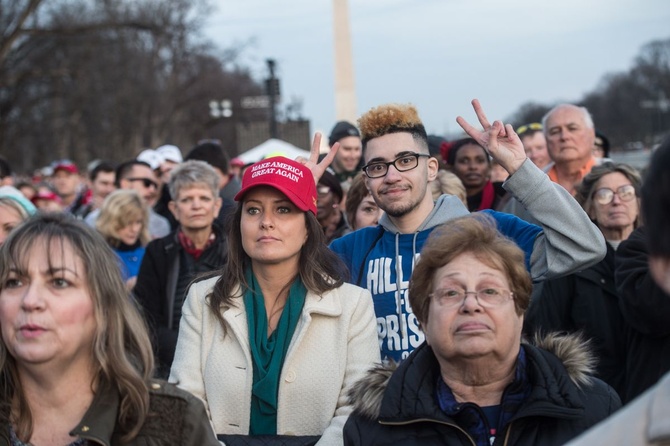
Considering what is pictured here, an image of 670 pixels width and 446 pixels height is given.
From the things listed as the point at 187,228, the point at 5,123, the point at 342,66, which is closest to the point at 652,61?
the point at 5,123

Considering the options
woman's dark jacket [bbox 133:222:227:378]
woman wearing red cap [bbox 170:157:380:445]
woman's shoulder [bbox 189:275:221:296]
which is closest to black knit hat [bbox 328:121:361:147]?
woman's dark jacket [bbox 133:222:227:378]

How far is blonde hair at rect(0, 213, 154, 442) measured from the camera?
116 inches

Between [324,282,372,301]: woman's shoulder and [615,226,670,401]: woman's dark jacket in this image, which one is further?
[615,226,670,401]: woman's dark jacket

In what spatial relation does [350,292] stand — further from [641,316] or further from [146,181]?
[146,181]

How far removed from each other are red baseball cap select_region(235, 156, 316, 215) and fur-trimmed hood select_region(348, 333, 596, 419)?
1.11 metres

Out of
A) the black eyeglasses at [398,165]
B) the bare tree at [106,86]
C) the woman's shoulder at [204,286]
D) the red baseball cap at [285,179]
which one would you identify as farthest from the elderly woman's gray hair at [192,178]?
the bare tree at [106,86]

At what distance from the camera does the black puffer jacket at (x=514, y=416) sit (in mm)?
3057

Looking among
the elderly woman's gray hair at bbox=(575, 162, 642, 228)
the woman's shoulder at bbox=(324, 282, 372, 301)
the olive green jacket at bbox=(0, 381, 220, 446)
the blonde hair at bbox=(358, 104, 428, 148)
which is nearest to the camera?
the olive green jacket at bbox=(0, 381, 220, 446)

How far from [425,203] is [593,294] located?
4.38 ft

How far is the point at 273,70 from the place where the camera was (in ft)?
92.4

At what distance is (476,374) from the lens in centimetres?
317

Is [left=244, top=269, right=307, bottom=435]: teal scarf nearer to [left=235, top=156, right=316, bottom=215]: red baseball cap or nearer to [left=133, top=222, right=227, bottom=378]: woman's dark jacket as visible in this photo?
[left=235, top=156, right=316, bottom=215]: red baseball cap

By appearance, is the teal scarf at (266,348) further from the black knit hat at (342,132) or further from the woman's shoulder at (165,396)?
the black knit hat at (342,132)

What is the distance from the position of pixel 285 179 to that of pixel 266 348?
76cm
